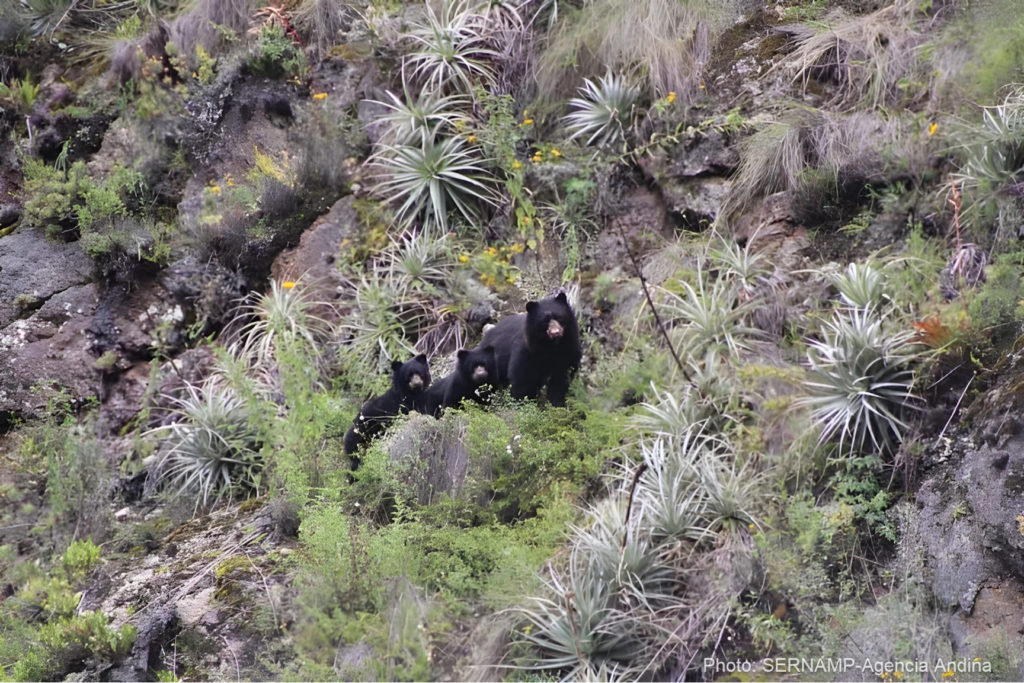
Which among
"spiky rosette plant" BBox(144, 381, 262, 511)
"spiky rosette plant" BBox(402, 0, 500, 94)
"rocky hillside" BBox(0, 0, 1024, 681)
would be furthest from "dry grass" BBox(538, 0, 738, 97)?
"spiky rosette plant" BBox(144, 381, 262, 511)

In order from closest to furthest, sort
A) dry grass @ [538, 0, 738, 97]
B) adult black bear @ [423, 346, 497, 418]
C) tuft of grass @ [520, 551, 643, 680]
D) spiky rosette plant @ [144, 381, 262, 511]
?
tuft of grass @ [520, 551, 643, 680] < adult black bear @ [423, 346, 497, 418] < spiky rosette plant @ [144, 381, 262, 511] < dry grass @ [538, 0, 738, 97]

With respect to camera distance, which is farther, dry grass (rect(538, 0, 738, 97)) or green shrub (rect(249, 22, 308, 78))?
green shrub (rect(249, 22, 308, 78))

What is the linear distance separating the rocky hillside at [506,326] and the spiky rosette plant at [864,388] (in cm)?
3

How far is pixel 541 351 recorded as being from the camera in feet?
21.7

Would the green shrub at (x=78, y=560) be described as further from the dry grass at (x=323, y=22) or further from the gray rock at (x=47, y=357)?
the dry grass at (x=323, y=22)

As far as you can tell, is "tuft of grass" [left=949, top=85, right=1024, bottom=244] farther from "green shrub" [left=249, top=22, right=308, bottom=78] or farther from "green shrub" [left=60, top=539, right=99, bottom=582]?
"green shrub" [left=249, top=22, right=308, bottom=78]

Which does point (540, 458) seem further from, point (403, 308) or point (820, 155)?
point (820, 155)

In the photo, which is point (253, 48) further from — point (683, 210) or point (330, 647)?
point (330, 647)

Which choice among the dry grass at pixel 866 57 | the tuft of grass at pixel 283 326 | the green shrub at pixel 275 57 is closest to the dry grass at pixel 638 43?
the dry grass at pixel 866 57

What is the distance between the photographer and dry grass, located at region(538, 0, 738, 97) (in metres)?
8.48

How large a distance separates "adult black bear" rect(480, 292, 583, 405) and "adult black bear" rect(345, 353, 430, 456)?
651 mm

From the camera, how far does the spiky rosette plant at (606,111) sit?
859cm

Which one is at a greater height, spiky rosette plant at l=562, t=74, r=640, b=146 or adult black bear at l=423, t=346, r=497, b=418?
spiky rosette plant at l=562, t=74, r=640, b=146

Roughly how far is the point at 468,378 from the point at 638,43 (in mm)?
3939
